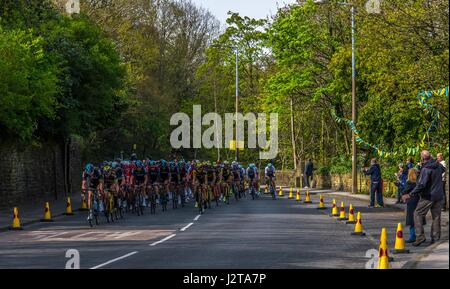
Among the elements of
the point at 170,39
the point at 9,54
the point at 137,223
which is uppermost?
the point at 170,39

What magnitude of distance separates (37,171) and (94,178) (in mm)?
14611

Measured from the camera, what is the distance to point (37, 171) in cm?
4528

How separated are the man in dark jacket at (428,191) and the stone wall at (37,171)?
2085 centimetres

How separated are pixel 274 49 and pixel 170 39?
16.1 metres

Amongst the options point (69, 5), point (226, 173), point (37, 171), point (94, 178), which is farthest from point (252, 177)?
point (94, 178)

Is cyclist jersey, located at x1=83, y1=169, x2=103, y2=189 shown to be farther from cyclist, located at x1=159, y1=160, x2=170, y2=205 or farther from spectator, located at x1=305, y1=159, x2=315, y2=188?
spectator, located at x1=305, y1=159, x2=315, y2=188

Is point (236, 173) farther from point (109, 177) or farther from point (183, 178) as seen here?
point (109, 177)

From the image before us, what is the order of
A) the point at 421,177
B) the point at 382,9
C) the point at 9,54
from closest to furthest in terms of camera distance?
1. the point at 421,177
2. the point at 9,54
3. the point at 382,9

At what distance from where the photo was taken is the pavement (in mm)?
17938

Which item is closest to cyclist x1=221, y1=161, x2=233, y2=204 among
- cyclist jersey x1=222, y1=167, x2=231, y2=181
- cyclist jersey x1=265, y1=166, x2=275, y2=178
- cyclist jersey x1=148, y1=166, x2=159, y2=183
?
cyclist jersey x1=222, y1=167, x2=231, y2=181

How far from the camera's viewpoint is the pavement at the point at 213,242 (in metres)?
17.9
